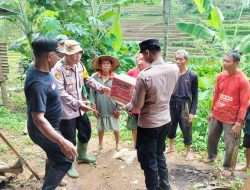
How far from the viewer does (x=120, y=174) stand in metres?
4.38

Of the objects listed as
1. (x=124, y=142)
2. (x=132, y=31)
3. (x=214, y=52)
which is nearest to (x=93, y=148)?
(x=124, y=142)

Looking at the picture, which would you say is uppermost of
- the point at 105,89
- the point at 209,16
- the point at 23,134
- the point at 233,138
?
the point at 209,16

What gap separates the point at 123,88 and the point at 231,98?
59.1 inches

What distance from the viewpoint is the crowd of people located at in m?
2.90

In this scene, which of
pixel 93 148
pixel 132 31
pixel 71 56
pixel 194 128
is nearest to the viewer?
pixel 71 56

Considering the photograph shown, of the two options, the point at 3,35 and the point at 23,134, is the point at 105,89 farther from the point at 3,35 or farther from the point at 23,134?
the point at 3,35

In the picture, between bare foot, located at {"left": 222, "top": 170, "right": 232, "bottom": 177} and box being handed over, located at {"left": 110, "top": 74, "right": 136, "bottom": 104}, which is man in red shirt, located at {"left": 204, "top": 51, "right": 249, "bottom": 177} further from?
box being handed over, located at {"left": 110, "top": 74, "right": 136, "bottom": 104}

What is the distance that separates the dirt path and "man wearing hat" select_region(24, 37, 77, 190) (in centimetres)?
92

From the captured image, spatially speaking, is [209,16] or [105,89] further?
[209,16]

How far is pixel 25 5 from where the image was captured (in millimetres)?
8281

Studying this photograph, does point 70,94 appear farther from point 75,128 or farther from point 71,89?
point 75,128

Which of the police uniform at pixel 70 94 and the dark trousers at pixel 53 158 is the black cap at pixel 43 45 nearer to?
the dark trousers at pixel 53 158

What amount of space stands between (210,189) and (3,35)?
12.8 metres

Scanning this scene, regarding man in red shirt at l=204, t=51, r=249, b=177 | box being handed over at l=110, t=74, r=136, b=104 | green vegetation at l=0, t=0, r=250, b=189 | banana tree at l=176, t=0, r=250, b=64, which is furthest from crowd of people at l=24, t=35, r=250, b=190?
banana tree at l=176, t=0, r=250, b=64
